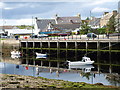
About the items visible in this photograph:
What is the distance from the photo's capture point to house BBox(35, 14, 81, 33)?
88062 millimetres

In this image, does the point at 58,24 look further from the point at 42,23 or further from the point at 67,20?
the point at 67,20

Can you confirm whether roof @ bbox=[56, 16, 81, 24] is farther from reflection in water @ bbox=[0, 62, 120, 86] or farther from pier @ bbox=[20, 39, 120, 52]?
reflection in water @ bbox=[0, 62, 120, 86]

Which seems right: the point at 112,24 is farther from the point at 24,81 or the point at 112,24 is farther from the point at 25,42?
the point at 24,81

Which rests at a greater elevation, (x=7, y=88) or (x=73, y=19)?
(x=73, y=19)

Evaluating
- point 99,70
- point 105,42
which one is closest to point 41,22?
point 105,42

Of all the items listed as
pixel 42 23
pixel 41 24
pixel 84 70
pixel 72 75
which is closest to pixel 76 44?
pixel 84 70

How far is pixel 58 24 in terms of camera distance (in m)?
90.9

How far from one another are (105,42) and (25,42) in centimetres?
2058

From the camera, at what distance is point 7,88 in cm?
2228

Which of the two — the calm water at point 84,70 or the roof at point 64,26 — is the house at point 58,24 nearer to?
the roof at point 64,26

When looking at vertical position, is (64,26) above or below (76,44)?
above

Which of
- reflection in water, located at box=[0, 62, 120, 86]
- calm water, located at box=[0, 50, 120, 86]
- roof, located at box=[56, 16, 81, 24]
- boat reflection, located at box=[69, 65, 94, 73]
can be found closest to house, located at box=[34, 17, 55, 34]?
roof, located at box=[56, 16, 81, 24]

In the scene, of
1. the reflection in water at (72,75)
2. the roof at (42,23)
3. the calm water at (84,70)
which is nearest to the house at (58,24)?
the roof at (42,23)

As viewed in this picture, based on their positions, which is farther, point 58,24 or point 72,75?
point 58,24
